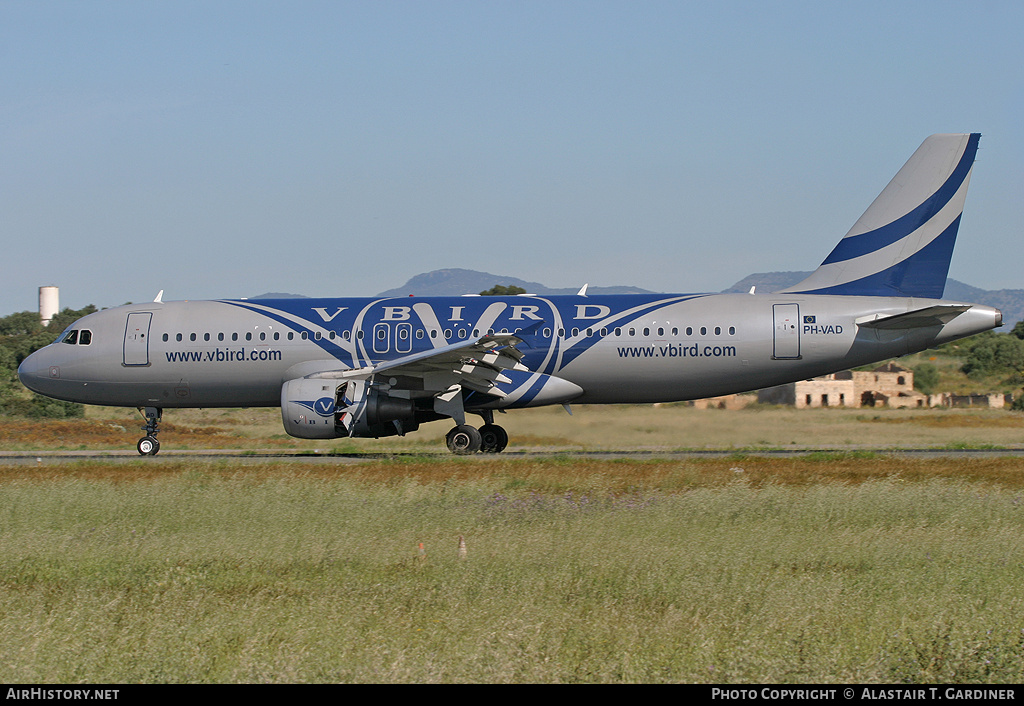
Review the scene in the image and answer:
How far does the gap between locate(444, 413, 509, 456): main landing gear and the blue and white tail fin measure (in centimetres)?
893

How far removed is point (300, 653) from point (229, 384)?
60.8ft

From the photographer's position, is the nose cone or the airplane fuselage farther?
the nose cone

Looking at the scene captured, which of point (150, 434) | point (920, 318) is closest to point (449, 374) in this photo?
point (150, 434)

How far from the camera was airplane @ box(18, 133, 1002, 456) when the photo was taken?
2269 centimetres

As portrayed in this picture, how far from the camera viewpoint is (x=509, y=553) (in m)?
10.1

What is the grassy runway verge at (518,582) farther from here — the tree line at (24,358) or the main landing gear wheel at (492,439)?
the tree line at (24,358)

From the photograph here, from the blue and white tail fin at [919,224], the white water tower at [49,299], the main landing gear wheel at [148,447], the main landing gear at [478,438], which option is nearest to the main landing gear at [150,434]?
the main landing gear wheel at [148,447]

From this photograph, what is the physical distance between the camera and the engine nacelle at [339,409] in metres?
22.1

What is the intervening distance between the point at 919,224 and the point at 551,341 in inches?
364

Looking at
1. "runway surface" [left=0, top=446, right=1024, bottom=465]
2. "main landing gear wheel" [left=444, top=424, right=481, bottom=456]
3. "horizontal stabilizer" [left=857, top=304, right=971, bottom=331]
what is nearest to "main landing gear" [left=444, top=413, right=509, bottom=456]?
"main landing gear wheel" [left=444, top=424, right=481, bottom=456]

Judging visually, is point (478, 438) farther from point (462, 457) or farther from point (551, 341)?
point (551, 341)

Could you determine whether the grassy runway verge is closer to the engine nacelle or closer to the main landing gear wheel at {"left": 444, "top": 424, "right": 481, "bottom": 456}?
the engine nacelle
